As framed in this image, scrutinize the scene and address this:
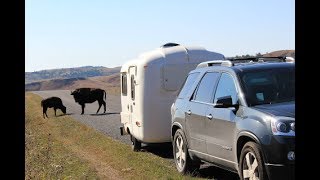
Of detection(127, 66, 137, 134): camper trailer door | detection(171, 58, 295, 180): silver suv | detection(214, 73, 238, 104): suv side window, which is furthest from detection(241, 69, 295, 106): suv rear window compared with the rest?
detection(127, 66, 137, 134): camper trailer door

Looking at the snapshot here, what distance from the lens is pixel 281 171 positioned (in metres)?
6.29

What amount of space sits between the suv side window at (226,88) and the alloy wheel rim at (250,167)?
101cm

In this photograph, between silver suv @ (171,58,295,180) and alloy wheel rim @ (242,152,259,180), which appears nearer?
silver suv @ (171,58,295,180)

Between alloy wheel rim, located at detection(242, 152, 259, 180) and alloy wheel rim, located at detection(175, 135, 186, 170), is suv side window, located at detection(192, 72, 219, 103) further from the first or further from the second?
alloy wheel rim, located at detection(242, 152, 259, 180)

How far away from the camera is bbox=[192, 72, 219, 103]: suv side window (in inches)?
335

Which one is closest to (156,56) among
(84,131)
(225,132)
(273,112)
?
(225,132)

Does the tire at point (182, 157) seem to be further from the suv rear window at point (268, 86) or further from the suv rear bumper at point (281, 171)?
the suv rear bumper at point (281, 171)

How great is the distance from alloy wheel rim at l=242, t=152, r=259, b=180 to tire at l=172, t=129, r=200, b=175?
7.71 ft

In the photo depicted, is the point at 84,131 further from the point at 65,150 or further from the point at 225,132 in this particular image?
the point at 225,132

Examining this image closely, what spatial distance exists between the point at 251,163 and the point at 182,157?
2852mm

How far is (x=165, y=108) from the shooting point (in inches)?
479

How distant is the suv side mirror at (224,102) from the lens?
744 centimetres

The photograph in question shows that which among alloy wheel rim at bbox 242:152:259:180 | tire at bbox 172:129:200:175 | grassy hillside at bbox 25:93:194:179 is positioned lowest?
grassy hillside at bbox 25:93:194:179
